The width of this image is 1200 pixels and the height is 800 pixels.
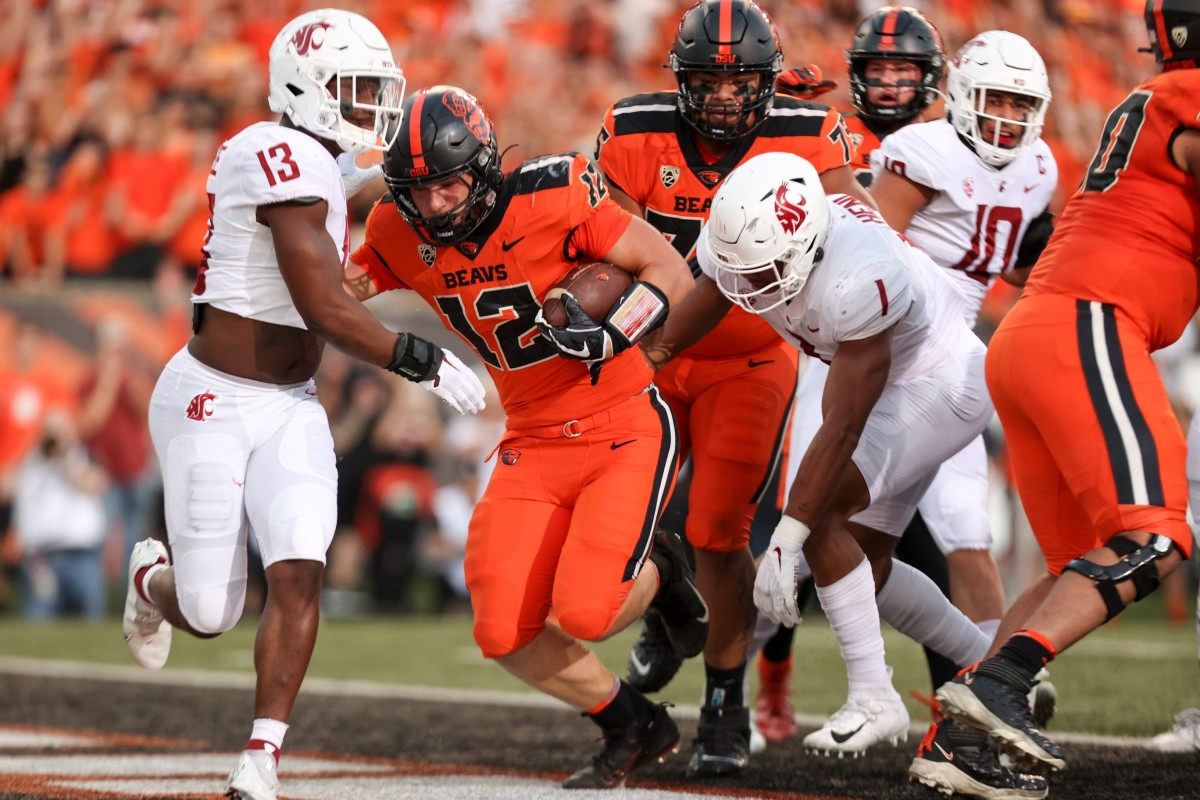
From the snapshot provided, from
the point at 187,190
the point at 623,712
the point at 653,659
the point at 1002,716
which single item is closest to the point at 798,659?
the point at 653,659

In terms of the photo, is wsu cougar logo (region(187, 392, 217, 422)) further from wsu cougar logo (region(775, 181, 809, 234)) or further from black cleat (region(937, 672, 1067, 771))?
black cleat (region(937, 672, 1067, 771))

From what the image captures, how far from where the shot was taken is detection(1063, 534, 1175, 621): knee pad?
340 centimetres

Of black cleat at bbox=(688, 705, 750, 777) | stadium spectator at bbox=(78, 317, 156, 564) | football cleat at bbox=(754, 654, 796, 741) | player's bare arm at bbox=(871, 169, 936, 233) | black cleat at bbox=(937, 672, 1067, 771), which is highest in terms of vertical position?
player's bare arm at bbox=(871, 169, 936, 233)

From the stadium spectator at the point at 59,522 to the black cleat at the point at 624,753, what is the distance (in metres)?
7.03

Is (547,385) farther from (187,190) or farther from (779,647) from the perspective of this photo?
(187,190)

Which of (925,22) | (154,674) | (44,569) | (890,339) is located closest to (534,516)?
(890,339)

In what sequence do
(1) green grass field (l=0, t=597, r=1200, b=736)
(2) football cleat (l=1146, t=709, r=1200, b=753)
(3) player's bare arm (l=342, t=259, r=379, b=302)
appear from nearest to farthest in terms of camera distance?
1. (3) player's bare arm (l=342, t=259, r=379, b=302)
2. (2) football cleat (l=1146, t=709, r=1200, b=753)
3. (1) green grass field (l=0, t=597, r=1200, b=736)

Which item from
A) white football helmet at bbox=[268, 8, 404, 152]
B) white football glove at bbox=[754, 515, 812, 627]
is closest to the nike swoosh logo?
white football glove at bbox=[754, 515, 812, 627]

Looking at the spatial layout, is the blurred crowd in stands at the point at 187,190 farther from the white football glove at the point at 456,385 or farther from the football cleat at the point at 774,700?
the white football glove at the point at 456,385

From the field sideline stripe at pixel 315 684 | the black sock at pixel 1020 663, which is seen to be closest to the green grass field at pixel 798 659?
the field sideline stripe at pixel 315 684

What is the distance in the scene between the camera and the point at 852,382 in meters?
3.98

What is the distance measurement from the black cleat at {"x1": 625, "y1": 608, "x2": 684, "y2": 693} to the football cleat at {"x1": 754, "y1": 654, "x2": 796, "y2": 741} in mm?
577

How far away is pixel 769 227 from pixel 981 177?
1.15 m

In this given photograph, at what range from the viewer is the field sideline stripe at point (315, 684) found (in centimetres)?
661
